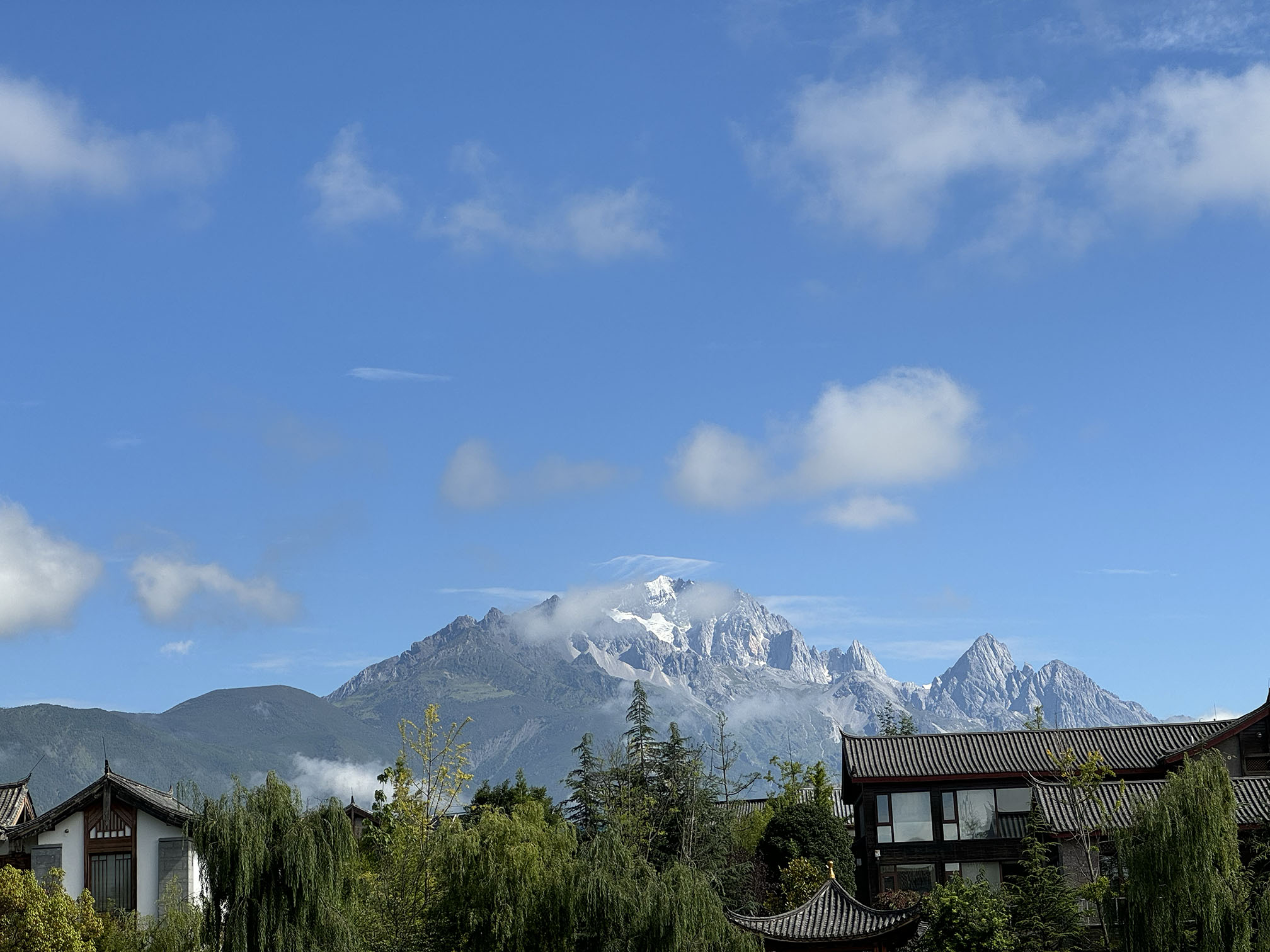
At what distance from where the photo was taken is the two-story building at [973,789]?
187 feet

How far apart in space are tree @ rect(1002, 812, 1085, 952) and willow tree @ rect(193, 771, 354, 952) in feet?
62.4

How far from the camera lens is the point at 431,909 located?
1516 inches

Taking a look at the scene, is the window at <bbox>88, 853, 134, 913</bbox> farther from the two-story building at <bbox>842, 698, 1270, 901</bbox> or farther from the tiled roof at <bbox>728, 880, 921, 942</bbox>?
the two-story building at <bbox>842, 698, 1270, 901</bbox>

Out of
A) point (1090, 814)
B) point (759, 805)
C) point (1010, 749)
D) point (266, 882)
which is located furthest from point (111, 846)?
point (759, 805)

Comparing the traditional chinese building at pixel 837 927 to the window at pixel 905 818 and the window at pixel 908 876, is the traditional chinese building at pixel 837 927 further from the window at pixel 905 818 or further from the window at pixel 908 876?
the window at pixel 905 818

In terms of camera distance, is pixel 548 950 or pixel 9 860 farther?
pixel 9 860

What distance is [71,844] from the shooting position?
50.0m

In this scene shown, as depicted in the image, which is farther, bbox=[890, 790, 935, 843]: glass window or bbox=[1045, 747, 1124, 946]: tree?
bbox=[890, 790, 935, 843]: glass window

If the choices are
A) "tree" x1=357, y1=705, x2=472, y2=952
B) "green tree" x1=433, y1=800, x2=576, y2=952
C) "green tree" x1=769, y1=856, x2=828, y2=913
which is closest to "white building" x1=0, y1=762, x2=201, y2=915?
"tree" x1=357, y1=705, x2=472, y2=952

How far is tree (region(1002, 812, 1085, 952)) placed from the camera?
38969mm

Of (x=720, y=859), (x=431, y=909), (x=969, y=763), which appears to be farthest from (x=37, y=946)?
(x=969, y=763)

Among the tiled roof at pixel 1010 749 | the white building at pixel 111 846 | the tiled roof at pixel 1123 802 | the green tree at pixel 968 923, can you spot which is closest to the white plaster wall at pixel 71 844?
the white building at pixel 111 846

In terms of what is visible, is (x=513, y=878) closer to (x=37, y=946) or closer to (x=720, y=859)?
(x=37, y=946)

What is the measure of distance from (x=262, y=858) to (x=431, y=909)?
197 inches
